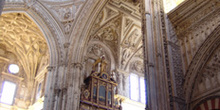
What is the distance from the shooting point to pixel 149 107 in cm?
795

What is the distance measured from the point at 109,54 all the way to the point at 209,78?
10325 millimetres

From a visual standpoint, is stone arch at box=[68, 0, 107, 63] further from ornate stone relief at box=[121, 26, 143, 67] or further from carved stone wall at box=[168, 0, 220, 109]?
carved stone wall at box=[168, 0, 220, 109]

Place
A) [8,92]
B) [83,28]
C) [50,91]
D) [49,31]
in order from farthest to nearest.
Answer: [8,92], [49,31], [83,28], [50,91]

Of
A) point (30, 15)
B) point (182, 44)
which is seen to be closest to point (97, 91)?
point (30, 15)

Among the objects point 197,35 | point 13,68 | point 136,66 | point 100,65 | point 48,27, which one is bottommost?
point 197,35

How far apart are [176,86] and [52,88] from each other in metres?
7.45

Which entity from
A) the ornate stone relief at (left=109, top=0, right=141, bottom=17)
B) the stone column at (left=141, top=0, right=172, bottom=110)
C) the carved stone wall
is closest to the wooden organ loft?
the ornate stone relief at (left=109, top=0, right=141, bottom=17)

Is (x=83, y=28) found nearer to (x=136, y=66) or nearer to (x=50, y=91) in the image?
(x=50, y=91)

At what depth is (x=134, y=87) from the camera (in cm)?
1817

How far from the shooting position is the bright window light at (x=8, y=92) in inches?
698

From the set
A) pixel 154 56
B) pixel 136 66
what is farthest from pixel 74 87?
pixel 136 66

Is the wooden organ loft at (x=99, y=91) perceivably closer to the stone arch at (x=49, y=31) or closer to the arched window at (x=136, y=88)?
the arched window at (x=136, y=88)

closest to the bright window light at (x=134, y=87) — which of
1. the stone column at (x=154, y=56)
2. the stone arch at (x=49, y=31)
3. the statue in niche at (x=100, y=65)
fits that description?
the statue in niche at (x=100, y=65)

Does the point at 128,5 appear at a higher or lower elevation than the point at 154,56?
higher
